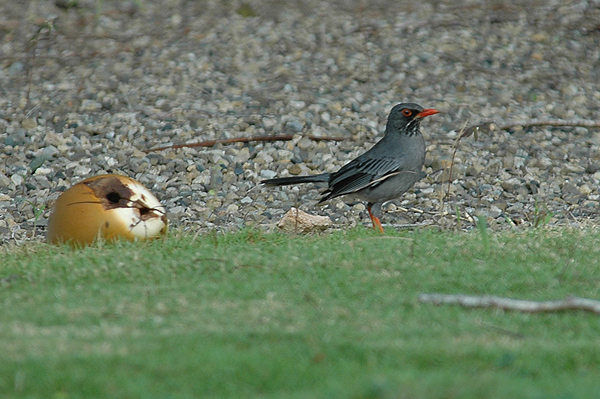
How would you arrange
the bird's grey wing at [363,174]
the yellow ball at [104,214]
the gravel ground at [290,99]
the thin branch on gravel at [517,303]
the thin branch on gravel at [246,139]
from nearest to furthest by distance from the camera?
the thin branch on gravel at [517,303]
the yellow ball at [104,214]
the bird's grey wing at [363,174]
the gravel ground at [290,99]
the thin branch on gravel at [246,139]

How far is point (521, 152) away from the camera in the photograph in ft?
25.1

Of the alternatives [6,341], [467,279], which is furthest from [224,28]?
[6,341]

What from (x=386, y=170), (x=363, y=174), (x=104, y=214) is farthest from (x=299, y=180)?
(x=104, y=214)

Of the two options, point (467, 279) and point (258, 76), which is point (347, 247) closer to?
point (467, 279)

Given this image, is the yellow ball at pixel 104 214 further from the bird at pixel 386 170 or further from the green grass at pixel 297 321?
the bird at pixel 386 170

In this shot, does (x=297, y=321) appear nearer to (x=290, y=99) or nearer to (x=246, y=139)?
(x=246, y=139)

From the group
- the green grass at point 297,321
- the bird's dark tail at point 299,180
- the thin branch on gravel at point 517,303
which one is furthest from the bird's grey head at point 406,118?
the thin branch on gravel at point 517,303

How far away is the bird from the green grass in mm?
922

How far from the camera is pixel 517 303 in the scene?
332cm

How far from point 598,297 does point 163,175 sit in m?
4.29

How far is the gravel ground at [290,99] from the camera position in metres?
6.57

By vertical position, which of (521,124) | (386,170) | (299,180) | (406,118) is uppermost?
(406,118)

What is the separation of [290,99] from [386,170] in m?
3.30

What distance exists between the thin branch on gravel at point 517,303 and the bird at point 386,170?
2.05 metres
